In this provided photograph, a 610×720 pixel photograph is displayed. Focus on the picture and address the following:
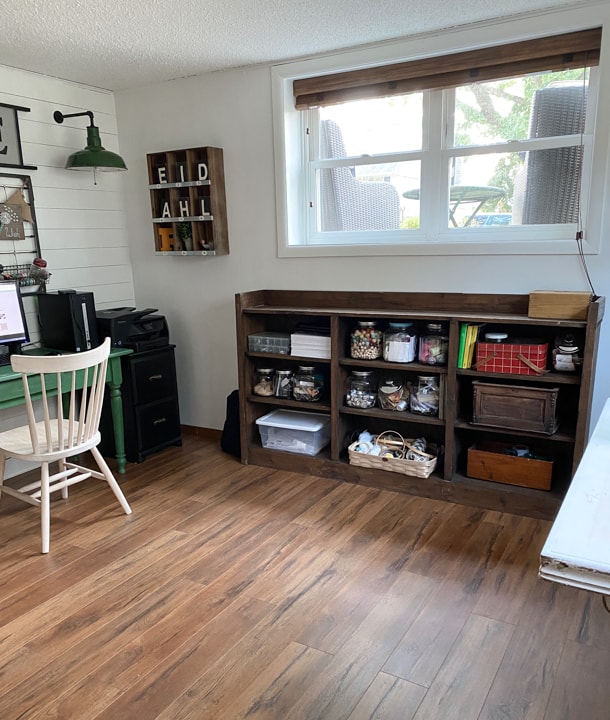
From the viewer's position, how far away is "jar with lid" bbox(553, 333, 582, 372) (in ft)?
8.54

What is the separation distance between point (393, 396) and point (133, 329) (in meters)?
1.61

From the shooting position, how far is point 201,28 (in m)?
2.75

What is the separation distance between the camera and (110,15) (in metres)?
2.55

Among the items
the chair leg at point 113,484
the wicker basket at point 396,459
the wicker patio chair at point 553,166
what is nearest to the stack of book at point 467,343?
the wicker basket at point 396,459

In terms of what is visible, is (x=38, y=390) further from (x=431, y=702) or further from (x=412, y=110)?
(x=412, y=110)

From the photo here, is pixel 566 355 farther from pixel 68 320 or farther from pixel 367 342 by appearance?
pixel 68 320

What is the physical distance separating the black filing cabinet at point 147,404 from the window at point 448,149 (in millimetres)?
1125

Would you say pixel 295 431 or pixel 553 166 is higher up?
pixel 553 166

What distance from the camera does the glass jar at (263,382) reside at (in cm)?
342

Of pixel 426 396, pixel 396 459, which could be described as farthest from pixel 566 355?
pixel 396 459

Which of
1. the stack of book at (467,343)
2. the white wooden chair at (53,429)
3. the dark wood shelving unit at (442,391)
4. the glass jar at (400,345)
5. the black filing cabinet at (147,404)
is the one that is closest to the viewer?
the white wooden chair at (53,429)

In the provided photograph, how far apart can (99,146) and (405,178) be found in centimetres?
176

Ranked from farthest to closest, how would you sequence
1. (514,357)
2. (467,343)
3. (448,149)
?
(448,149) → (467,343) → (514,357)

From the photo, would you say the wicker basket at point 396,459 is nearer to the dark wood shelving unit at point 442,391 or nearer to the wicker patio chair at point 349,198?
the dark wood shelving unit at point 442,391
